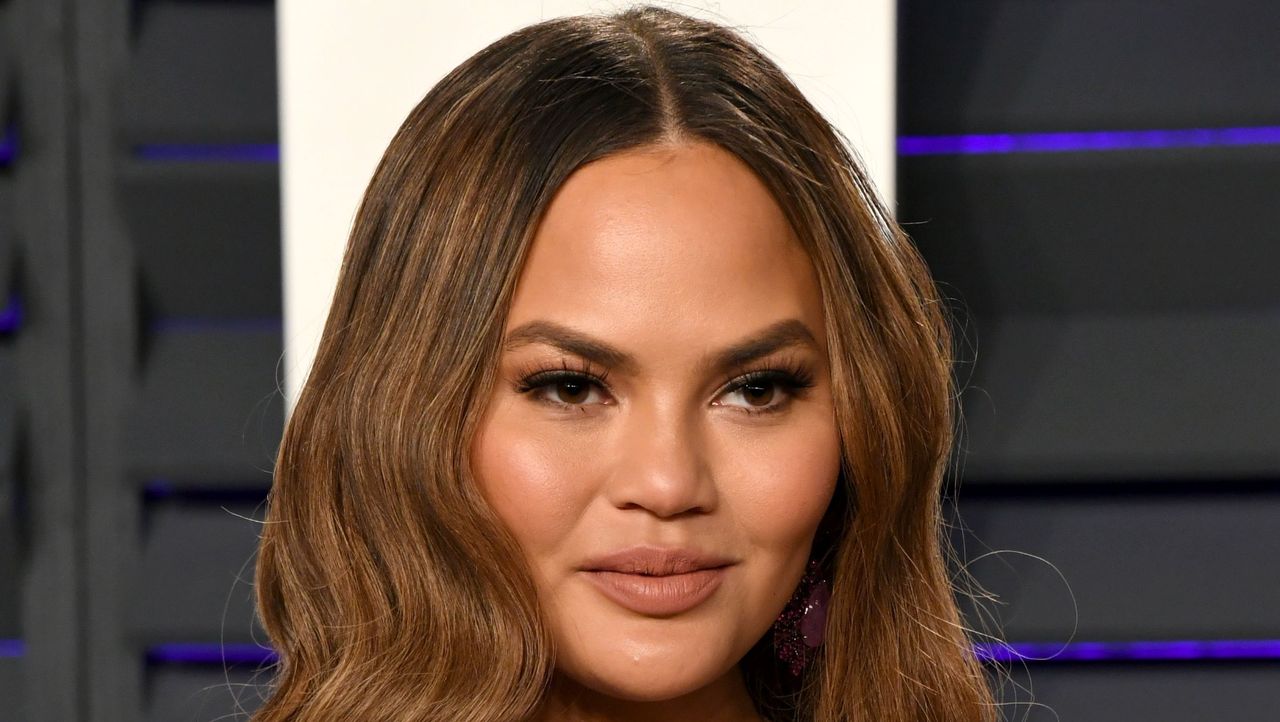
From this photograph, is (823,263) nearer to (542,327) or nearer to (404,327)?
(542,327)

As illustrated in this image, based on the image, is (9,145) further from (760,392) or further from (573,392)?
(760,392)

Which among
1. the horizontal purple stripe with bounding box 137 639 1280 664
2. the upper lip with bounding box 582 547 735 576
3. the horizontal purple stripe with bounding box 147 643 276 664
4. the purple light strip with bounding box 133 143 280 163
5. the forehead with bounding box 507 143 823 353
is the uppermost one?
the purple light strip with bounding box 133 143 280 163

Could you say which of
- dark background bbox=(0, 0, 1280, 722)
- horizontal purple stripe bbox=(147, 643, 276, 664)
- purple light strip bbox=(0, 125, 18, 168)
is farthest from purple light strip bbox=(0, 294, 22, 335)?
horizontal purple stripe bbox=(147, 643, 276, 664)

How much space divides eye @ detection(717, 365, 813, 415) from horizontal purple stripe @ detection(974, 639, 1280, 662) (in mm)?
727

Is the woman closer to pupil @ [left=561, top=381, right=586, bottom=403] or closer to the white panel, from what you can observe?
pupil @ [left=561, top=381, right=586, bottom=403]

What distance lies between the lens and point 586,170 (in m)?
1.15

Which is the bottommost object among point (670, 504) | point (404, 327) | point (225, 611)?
point (225, 611)

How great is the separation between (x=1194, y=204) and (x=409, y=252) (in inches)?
42.3

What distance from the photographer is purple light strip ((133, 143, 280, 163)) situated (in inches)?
71.0

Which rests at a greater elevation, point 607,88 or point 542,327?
point 607,88

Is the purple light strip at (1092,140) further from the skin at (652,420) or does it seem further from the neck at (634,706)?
the neck at (634,706)

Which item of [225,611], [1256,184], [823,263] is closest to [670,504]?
[823,263]

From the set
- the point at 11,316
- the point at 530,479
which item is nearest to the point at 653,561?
the point at 530,479

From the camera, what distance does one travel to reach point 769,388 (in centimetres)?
117
